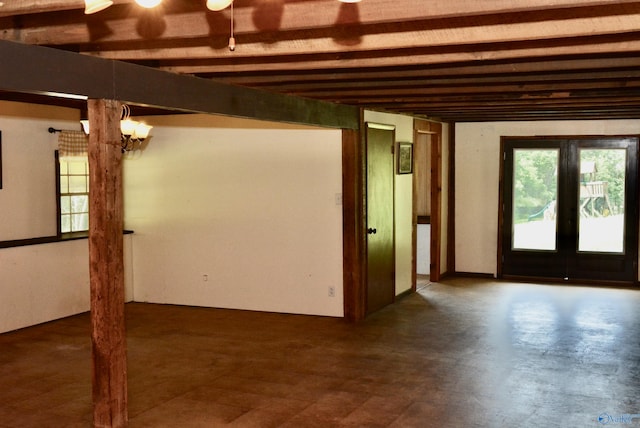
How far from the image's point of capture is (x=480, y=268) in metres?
9.95

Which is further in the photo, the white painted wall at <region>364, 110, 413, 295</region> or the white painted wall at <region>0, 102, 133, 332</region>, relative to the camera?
the white painted wall at <region>364, 110, 413, 295</region>

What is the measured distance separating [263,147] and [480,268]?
13.2 feet

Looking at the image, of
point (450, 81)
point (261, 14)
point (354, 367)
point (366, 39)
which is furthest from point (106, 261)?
point (450, 81)

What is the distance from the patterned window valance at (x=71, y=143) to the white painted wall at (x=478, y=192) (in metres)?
5.13

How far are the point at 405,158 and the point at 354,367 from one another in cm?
357

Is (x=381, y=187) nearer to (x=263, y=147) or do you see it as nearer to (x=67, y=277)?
(x=263, y=147)

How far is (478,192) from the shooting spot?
391 inches

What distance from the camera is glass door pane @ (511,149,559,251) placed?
373 inches

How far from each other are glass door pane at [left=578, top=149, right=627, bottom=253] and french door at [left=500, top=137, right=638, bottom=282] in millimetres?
12

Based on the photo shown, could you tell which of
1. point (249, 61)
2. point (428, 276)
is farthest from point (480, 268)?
point (249, 61)

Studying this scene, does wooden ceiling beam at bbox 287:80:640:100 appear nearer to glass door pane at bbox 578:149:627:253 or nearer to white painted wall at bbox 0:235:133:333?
white painted wall at bbox 0:235:133:333

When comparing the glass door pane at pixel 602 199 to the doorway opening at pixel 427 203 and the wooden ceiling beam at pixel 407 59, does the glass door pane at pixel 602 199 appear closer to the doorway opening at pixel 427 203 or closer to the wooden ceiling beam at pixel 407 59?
the doorway opening at pixel 427 203

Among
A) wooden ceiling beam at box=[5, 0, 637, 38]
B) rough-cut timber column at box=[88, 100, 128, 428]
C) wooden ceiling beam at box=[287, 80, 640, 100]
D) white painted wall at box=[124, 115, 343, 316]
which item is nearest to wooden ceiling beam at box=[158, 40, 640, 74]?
wooden ceiling beam at box=[5, 0, 637, 38]

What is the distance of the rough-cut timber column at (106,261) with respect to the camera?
3.80 meters
